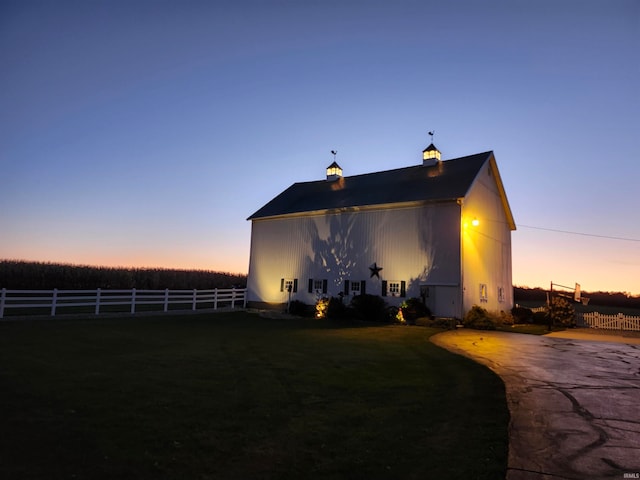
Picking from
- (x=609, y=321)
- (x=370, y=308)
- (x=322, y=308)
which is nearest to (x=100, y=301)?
(x=322, y=308)

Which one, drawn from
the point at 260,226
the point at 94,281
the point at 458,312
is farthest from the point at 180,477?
the point at 94,281

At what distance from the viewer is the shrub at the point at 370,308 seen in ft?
75.1

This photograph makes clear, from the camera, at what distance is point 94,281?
136 ft

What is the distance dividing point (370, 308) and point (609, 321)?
14.1 m

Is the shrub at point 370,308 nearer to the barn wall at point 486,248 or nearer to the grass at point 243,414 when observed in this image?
the barn wall at point 486,248

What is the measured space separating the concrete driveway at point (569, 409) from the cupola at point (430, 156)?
15.5 meters

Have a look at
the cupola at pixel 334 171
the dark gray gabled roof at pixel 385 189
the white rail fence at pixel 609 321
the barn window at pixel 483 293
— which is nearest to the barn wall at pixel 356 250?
the dark gray gabled roof at pixel 385 189

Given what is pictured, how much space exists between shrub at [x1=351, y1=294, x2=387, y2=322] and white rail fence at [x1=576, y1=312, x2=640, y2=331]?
12404mm

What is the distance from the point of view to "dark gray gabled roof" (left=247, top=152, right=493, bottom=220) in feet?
76.8

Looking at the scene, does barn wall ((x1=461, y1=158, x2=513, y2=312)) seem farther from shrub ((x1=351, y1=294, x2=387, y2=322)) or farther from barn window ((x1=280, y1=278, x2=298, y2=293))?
barn window ((x1=280, y1=278, x2=298, y2=293))

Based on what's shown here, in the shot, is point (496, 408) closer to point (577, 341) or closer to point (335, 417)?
point (335, 417)

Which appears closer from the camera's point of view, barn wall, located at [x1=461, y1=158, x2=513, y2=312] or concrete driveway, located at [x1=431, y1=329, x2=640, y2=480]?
concrete driveway, located at [x1=431, y1=329, x2=640, y2=480]

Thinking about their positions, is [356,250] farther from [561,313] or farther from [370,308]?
[561,313]

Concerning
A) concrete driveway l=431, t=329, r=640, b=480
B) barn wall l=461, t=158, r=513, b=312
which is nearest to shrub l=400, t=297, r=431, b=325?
barn wall l=461, t=158, r=513, b=312
